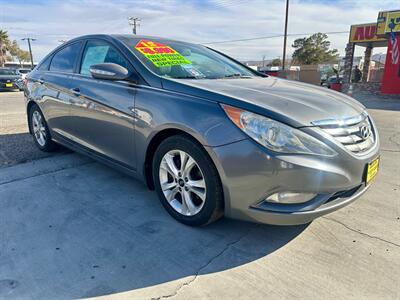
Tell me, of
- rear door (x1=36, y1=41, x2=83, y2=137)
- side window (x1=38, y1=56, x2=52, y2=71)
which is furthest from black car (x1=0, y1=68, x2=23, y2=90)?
rear door (x1=36, y1=41, x2=83, y2=137)

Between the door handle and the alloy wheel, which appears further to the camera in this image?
the door handle

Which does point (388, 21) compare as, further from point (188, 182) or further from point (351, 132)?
point (188, 182)

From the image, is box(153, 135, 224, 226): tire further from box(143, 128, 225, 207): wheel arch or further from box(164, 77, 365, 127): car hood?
box(164, 77, 365, 127): car hood

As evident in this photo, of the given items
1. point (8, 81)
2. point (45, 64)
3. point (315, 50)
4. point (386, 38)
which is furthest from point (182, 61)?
point (315, 50)

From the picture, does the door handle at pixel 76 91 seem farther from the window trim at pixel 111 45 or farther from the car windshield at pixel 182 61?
the car windshield at pixel 182 61

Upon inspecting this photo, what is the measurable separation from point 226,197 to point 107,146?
4.92 feet

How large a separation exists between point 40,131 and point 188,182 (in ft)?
10.1

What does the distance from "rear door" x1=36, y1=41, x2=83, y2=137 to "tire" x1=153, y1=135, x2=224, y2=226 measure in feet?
5.37

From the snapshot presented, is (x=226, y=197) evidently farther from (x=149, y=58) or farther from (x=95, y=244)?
(x=149, y=58)

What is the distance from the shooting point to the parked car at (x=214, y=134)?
204 centimetres

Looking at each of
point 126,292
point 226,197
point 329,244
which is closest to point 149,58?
point 226,197

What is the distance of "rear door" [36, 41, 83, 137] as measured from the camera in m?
3.69

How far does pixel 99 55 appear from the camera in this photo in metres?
3.36

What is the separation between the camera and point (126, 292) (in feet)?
6.28
